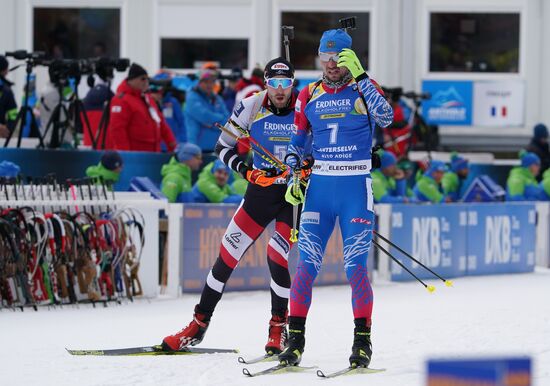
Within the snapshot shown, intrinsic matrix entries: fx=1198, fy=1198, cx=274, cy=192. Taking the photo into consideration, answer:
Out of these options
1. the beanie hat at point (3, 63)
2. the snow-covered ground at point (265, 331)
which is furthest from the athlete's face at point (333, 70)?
the beanie hat at point (3, 63)

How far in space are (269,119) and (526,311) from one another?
3866 mm

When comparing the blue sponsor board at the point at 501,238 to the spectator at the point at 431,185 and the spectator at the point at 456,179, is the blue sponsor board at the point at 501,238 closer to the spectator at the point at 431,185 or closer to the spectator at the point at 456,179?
the spectator at the point at 431,185

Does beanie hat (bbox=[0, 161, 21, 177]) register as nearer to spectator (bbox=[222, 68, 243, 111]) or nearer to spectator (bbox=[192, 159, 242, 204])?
spectator (bbox=[192, 159, 242, 204])

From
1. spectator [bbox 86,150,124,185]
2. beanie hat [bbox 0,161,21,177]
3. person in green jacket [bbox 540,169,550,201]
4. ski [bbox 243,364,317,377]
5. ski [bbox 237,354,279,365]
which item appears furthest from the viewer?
person in green jacket [bbox 540,169,550,201]

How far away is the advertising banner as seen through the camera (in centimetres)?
2284

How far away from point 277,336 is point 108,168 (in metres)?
5.14

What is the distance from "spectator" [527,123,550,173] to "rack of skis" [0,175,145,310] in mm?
8473

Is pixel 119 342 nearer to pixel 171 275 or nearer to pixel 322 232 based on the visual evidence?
pixel 322 232

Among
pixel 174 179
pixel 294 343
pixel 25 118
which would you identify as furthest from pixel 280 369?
pixel 25 118

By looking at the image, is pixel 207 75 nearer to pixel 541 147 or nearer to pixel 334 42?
pixel 541 147

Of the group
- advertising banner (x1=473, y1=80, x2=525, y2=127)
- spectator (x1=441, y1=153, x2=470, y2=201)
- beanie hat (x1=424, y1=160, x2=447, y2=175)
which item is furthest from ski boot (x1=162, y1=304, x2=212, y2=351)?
advertising banner (x1=473, y1=80, x2=525, y2=127)

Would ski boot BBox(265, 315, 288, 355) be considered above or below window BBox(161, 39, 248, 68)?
below

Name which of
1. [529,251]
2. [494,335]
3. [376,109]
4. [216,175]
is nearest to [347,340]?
[494,335]

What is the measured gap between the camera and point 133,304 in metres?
11.3
